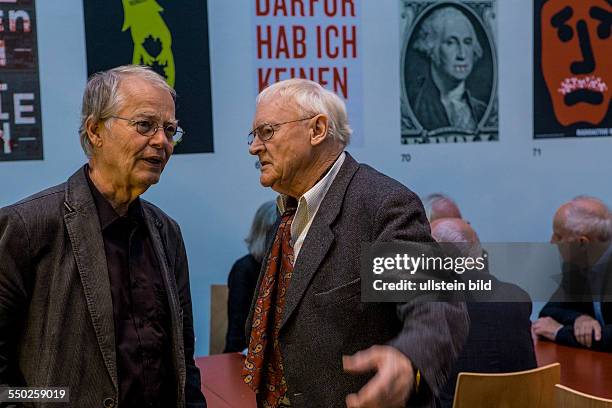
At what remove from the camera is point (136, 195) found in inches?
69.7

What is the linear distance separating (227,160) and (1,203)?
3.99 feet

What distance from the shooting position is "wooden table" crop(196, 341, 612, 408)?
2.70 meters

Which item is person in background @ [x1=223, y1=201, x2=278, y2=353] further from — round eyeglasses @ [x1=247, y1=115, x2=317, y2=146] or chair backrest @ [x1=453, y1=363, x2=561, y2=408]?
round eyeglasses @ [x1=247, y1=115, x2=317, y2=146]

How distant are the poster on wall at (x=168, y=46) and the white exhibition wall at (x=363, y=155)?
2.2 inches

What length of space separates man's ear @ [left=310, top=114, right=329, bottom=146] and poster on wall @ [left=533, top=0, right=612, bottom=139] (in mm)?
3245

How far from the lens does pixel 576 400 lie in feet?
6.72

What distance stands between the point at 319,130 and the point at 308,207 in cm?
20

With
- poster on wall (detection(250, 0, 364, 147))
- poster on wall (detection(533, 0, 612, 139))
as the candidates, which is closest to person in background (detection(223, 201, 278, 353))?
poster on wall (detection(250, 0, 364, 147))

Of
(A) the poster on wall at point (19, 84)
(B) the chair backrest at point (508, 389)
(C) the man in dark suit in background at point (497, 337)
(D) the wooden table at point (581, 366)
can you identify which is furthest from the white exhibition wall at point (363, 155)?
(B) the chair backrest at point (508, 389)

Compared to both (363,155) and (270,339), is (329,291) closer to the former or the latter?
(270,339)

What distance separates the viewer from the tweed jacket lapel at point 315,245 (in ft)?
5.51

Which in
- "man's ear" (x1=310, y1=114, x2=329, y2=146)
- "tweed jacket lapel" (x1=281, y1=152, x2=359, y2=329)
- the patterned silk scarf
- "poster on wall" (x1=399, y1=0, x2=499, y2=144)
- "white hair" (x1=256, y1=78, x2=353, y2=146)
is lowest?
the patterned silk scarf

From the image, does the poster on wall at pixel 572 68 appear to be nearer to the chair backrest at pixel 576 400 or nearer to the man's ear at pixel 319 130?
the chair backrest at pixel 576 400

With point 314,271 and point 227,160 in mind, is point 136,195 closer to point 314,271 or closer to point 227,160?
point 314,271
